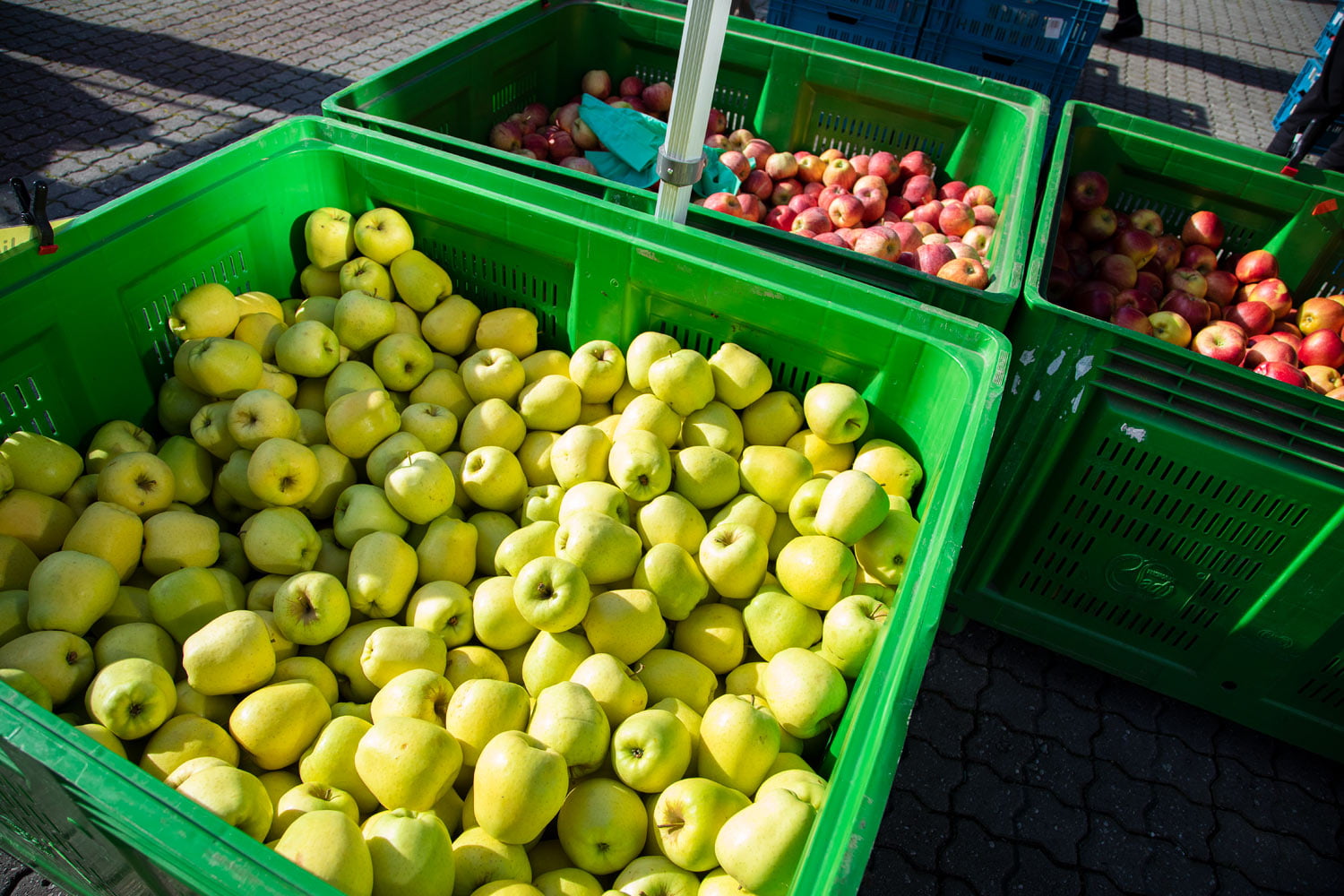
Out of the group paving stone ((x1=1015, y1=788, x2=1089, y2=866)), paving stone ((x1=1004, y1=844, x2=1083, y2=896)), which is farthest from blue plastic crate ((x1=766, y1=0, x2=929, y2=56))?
paving stone ((x1=1004, y1=844, x2=1083, y2=896))

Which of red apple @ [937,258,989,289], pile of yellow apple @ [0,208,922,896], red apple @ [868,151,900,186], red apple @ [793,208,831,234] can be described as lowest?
pile of yellow apple @ [0,208,922,896]

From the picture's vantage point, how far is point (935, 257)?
10.5 ft

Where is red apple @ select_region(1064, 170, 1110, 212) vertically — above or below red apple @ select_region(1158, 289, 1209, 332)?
above

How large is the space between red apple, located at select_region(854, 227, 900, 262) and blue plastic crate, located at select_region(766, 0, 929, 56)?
250cm

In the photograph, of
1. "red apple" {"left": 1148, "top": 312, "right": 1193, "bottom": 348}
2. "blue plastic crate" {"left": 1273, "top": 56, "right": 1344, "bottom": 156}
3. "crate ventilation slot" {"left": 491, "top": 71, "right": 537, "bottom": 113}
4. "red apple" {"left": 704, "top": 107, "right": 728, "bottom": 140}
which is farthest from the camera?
"blue plastic crate" {"left": 1273, "top": 56, "right": 1344, "bottom": 156}

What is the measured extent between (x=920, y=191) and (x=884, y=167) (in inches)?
8.3

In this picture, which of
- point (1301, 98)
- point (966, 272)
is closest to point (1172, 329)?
point (966, 272)

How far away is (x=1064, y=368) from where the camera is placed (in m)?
2.45

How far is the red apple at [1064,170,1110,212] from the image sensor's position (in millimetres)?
3705

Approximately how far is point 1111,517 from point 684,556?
1513 millimetres

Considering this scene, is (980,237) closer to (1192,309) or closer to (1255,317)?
(1192,309)

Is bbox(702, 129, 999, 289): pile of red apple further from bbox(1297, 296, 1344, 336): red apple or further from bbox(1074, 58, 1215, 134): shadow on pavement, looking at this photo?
bbox(1074, 58, 1215, 134): shadow on pavement

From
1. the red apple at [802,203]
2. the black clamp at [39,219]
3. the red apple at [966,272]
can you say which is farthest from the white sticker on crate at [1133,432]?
the black clamp at [39,219]

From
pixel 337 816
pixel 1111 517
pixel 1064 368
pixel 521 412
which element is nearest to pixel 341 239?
pixel 521 412
